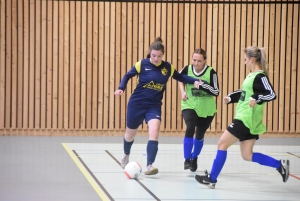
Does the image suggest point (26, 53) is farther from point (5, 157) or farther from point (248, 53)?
point (248, 53)

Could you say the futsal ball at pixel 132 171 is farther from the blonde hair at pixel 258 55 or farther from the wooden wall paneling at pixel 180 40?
the wooden wall paneling at pixel 180 40

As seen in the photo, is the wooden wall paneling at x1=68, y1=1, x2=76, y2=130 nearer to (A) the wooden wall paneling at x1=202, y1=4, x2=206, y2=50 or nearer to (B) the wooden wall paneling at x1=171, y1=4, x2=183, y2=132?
(B) the wooden wall paneling at x1=171, y1=4, x2=183, y2=132

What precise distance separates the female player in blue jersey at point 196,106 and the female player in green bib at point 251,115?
1133mm

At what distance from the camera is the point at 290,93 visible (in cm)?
1183

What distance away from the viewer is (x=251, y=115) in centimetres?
627

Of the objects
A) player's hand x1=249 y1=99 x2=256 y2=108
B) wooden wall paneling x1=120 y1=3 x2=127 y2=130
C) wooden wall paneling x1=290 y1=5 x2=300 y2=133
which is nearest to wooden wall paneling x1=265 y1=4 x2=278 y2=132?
wooden wall paneling x1=290 y1=5 x2=300 y2=133

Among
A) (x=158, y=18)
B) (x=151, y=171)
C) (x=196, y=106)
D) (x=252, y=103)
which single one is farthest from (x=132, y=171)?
(x=158, y=18)

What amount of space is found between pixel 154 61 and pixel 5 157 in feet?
9.08

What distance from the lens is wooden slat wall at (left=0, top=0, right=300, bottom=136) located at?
11.4 metres

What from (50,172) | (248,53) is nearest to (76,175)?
(50,172)

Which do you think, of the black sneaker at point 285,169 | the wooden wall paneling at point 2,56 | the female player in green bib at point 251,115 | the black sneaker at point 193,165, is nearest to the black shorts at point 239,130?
the female player in green bib at point 251,115

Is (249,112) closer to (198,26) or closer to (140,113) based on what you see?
(140,113)

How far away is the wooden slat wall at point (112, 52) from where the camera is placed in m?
11.4

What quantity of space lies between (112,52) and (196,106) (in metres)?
4.28
